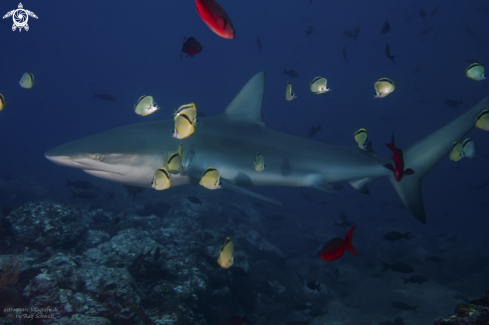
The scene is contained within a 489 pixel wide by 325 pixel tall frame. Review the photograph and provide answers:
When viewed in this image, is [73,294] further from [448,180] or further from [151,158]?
[448,180]

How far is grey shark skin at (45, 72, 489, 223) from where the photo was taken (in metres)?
3.84

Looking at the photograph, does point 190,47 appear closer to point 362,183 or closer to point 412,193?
point 362,183

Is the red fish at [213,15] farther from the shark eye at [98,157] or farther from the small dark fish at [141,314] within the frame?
the small dark fish at [141,314]

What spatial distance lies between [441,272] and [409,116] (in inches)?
4201

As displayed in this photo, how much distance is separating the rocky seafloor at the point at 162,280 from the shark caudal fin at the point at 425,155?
244 centimetres

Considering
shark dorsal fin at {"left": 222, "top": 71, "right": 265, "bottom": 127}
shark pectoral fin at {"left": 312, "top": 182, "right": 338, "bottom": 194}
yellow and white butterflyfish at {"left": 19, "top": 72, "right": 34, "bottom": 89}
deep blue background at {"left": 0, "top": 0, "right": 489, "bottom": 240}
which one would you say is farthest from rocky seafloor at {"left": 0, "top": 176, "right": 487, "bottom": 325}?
deep blue background at {"left": 0, "top": 0, "right": 489, "bottom": 240}

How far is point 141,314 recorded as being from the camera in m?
3.52

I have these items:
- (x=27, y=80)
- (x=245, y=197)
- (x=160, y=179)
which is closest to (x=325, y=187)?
(x=160, y=179)

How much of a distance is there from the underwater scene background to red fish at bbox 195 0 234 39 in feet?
8.79

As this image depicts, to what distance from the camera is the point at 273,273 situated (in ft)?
30.7

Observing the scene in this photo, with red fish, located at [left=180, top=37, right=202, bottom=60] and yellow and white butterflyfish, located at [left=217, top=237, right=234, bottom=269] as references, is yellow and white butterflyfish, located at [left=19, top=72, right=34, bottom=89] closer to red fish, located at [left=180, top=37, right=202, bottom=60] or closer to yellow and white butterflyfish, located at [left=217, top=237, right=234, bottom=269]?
red fish, located at [left=180, top=37, right=202, bottom=60]

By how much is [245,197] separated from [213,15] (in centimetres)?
2091

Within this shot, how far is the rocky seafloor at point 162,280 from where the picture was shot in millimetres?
3275

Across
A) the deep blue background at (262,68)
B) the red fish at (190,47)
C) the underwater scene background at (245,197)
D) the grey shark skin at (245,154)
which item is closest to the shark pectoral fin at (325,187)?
A: the grey shark skin at (245,154)
